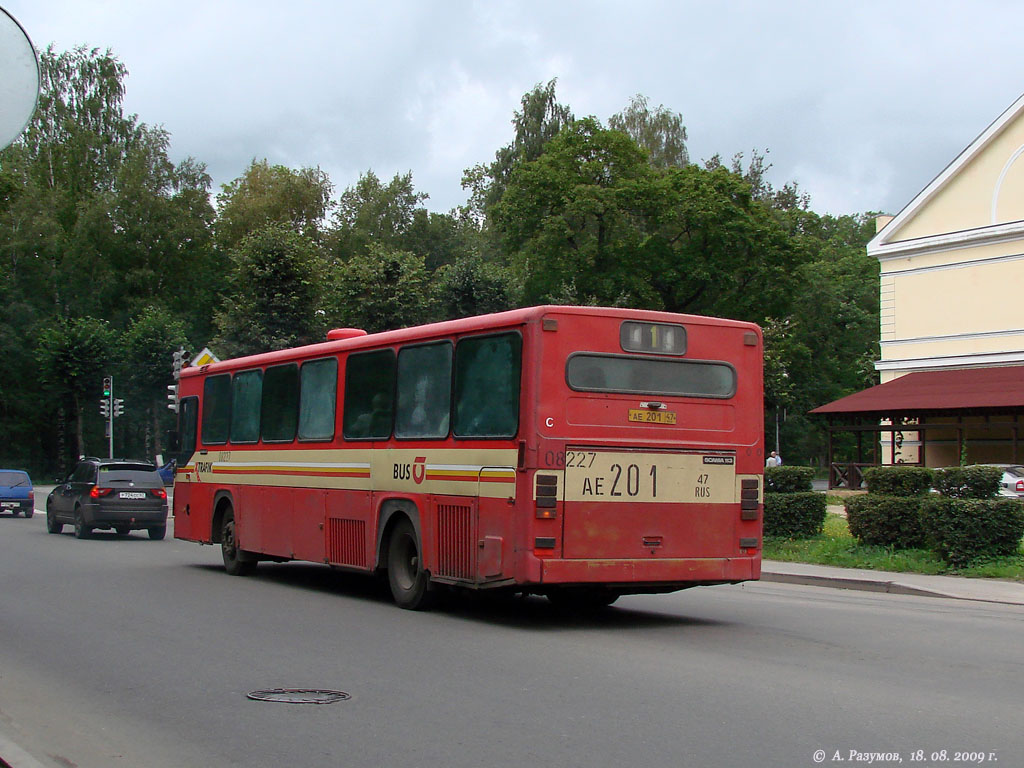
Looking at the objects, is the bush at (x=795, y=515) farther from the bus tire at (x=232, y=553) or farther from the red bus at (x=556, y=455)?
the bus tire at (x=232, y=553)

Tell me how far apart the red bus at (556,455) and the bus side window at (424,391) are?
0.9 inches

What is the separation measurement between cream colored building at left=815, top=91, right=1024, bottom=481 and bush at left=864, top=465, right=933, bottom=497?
67.6 ft

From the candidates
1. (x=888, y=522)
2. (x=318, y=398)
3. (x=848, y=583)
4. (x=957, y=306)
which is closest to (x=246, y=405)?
(x=318, y=398)

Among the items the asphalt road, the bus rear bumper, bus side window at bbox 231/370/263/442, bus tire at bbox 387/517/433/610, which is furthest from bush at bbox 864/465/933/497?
bus side window at bbox 231/370/263/442

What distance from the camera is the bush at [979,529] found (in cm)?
1805

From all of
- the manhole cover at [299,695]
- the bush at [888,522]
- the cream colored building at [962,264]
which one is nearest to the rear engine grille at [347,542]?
the manhole cover at [299,695]

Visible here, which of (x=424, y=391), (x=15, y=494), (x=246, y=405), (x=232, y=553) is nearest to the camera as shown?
(x=424, y=391)

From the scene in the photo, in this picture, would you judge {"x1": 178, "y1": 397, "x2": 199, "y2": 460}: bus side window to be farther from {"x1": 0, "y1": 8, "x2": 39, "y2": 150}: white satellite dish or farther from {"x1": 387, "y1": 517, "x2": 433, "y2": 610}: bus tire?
{"x1": 0, "y1": 8, "x2": 39, "y2": 150}: white satellite dish

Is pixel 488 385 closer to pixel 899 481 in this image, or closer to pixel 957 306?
pixel 899 481

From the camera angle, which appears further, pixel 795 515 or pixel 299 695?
pixel 795 515

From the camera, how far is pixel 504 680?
909cm

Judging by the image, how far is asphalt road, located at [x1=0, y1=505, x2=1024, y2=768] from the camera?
6.94 m

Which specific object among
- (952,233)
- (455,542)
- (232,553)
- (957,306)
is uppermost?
(952,233)

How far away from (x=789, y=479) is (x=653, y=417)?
34.4 feet
